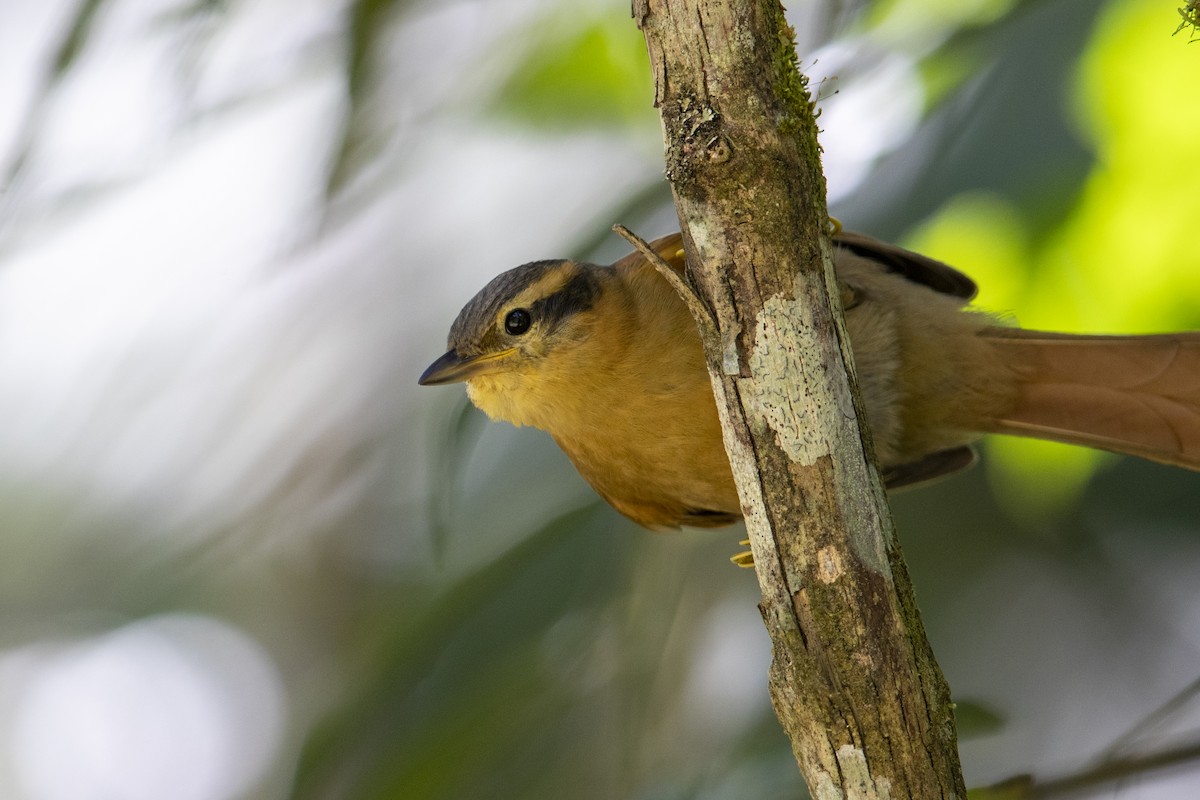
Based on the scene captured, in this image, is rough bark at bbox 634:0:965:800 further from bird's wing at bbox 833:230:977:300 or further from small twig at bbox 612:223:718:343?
bird's wing at bbox 833:230:977:300

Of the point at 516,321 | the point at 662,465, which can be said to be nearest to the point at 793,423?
the point at 662,465

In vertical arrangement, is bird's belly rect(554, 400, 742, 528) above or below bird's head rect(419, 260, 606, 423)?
below

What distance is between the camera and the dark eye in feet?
8.66

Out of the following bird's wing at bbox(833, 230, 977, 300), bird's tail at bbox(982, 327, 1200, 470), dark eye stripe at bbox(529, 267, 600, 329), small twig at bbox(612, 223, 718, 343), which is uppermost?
small twig at bbox(612, 223, 718, 343)

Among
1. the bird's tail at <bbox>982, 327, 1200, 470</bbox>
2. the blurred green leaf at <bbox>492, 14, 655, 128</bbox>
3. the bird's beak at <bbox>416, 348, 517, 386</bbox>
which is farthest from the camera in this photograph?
the blurred green leaf at <bbox>492, 14, 655, 128</bbox>

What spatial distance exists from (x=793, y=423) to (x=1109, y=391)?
1293 mm

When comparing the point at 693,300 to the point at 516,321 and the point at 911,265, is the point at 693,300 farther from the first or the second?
the point at 911,265

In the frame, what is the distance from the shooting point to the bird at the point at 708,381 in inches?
98.3

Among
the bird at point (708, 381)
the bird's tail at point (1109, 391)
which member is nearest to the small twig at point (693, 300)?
the bird at point (708, 381)

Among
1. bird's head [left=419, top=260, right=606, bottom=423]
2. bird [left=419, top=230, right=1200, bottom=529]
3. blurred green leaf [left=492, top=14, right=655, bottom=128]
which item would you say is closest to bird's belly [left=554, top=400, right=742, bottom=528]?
bird [left=419, top=230, right=1200, bottom=529]

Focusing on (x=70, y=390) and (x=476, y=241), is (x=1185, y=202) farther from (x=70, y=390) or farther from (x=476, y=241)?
(x=70, y=390)

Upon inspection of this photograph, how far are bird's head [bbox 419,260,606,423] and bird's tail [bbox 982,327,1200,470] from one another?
3.30ft

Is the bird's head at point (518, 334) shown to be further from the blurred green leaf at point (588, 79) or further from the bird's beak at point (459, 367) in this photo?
the blurred green leaf at point (588, 79)

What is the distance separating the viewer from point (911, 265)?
9.00 feet
